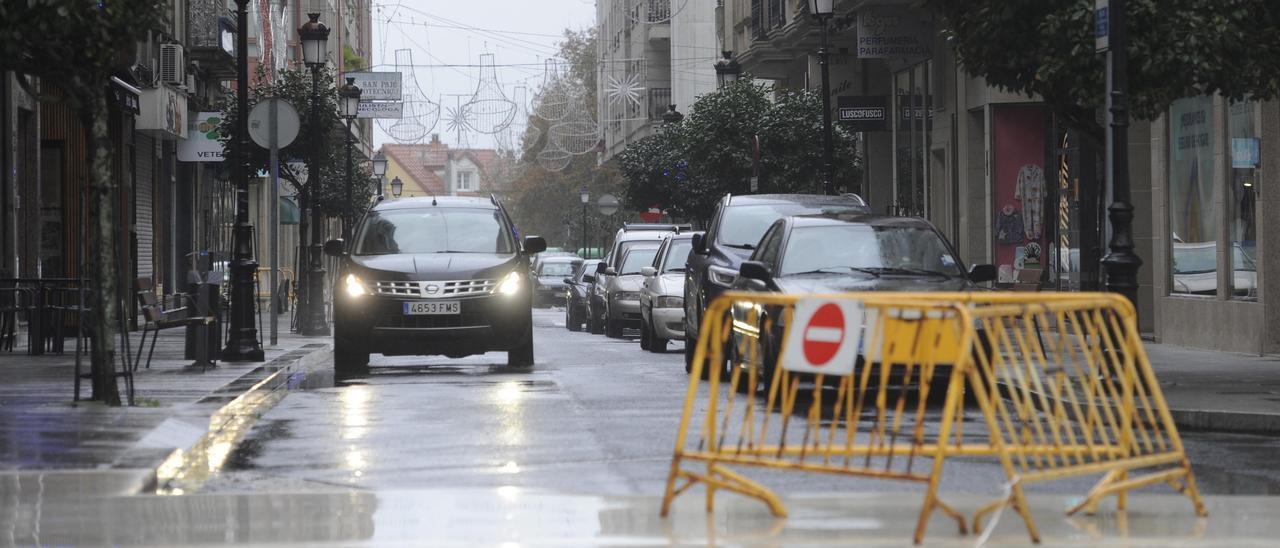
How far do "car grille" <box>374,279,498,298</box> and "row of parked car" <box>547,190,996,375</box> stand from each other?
219cm

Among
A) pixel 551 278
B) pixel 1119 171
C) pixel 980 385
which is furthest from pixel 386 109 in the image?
pixel 980 385

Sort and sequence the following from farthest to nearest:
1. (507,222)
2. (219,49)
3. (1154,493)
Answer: (219,49)
(507,222)
(1154,493)

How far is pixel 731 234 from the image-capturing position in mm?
19172

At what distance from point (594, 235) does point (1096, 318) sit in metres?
93.3

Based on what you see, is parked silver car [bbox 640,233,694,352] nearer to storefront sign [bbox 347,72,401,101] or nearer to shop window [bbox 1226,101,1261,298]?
shop window [bbox 1226,101,1261,298]

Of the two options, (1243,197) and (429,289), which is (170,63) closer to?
(429,289)

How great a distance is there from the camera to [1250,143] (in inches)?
807

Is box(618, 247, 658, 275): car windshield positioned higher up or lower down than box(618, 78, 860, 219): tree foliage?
lower down

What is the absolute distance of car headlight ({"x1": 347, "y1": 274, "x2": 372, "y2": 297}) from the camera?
60.7 ft

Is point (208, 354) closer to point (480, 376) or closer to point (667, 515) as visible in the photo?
point (480, 376)

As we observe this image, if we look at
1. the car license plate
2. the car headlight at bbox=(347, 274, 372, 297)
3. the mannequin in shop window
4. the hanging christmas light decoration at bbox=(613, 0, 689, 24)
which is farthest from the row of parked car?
the hanging christmas light decoration at bbox=(613, 0, 689, 24)

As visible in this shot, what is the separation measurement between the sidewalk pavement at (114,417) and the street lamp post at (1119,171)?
6.87 meters

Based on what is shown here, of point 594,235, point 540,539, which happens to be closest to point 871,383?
point 540,539

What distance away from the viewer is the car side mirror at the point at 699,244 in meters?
18.8
